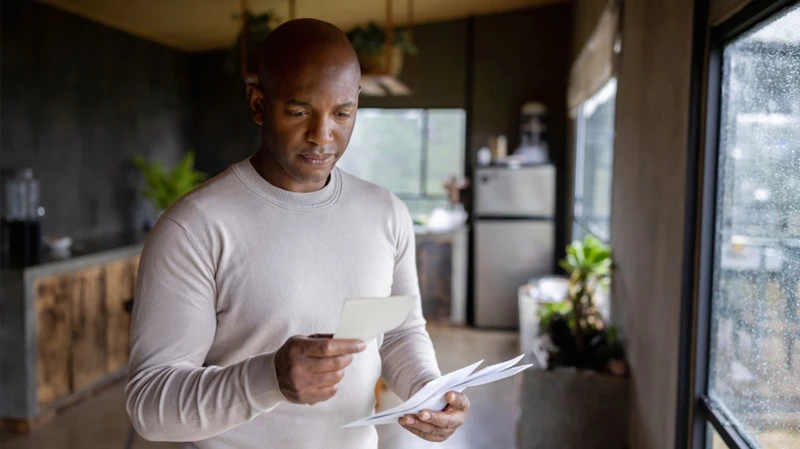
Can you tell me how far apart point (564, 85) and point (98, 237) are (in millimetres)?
4283

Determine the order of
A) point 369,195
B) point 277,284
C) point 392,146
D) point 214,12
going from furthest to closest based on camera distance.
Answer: point 392,146 < point 214,12 < point 369,195 < point 277,284

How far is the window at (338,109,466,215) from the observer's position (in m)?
7.08

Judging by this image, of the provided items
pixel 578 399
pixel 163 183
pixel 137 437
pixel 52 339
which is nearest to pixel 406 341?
pixel 578 399

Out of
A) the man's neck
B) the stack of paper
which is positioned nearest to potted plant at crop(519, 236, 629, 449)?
the stack of paper

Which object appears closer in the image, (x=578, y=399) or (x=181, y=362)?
(x=181, y=362)

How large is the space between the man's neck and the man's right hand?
0.36 m

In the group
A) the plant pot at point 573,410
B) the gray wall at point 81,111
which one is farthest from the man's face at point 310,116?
the gray wall at point 81,111

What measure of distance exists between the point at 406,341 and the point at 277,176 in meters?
0.45

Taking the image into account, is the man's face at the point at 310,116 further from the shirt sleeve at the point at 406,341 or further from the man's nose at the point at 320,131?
the shirt sleeve at the point at 406,341

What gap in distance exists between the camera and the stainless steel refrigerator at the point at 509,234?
6.34m

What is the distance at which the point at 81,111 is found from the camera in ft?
17.8

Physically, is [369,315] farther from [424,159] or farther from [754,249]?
[424,159]

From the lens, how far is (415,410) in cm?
122

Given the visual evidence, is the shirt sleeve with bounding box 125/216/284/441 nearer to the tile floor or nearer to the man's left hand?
the man's left hand
